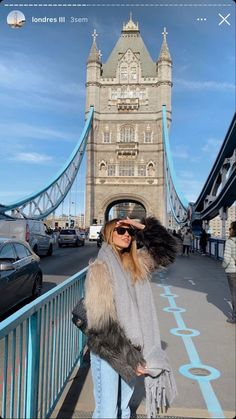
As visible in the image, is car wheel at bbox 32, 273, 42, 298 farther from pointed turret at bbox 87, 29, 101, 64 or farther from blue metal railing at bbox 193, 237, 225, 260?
pointed turret at bbox 87, 29, 101, 64

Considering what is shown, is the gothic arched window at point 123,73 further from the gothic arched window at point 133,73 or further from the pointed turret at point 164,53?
the pointed turret at point 164,53

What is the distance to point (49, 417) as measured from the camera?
120 inches

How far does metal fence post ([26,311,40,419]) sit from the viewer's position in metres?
2.55

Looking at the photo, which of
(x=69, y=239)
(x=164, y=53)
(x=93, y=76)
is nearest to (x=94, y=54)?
(x=93, y=76)

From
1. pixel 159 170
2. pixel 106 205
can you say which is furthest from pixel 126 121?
pixel 106 205

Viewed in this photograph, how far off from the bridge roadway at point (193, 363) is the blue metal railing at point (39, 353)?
196 mm

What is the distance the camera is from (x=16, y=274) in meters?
6.93

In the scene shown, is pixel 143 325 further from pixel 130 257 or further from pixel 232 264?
pixel 232 264

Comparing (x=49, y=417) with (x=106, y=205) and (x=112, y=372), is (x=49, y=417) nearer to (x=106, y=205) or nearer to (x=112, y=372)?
(x=112, y=372)

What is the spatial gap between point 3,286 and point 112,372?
13.5 feet

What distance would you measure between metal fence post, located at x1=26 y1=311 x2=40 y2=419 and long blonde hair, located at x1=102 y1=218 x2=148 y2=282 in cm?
66

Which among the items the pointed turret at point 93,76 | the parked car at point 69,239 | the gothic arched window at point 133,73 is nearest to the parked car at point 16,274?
the parked car at point 69,239

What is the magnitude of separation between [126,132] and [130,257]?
6120 centimetres

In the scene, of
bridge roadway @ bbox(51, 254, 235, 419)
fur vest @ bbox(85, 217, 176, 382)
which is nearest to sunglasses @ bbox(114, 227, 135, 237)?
fur vest @ bbox(85, 217, 176, 382)
